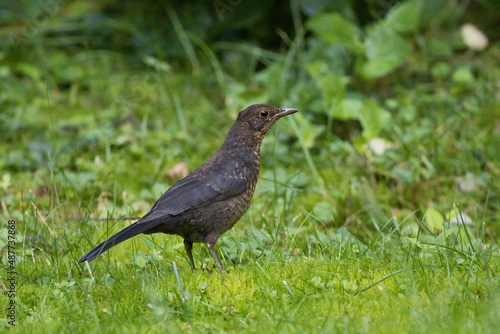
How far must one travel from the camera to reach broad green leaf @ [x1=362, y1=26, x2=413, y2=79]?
5.64m

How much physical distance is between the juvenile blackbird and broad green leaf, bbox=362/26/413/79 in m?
2.42

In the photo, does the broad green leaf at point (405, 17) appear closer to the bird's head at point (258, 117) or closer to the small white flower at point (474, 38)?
the small white flower at point (474, 38)

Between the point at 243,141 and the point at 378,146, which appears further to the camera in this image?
the point at 378,146

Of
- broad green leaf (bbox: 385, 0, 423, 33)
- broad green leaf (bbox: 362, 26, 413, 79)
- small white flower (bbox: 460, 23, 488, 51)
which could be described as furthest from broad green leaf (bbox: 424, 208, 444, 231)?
small white flower (bbox: 460, 23, 488, 51)

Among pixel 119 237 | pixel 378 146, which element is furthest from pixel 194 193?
pixel 378 146

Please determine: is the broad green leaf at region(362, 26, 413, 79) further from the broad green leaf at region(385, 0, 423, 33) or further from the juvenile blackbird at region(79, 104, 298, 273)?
the juvenile blackbird at region(79, 104, 298, 273)

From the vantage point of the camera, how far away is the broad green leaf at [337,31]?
18.6 ft

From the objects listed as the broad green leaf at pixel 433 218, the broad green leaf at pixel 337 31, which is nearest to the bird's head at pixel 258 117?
the broad green leaf at pixel 433 218

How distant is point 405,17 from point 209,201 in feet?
11.5

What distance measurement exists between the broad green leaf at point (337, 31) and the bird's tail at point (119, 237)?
11.0 ft

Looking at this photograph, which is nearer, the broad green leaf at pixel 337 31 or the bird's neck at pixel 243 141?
the bird's neck at pixel 243 141

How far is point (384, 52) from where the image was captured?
5.73m

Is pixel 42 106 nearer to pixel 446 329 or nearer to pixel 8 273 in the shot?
pixel 8 273

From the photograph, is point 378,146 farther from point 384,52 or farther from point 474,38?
point 474,38
